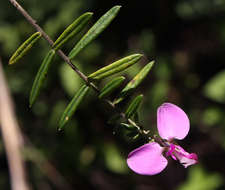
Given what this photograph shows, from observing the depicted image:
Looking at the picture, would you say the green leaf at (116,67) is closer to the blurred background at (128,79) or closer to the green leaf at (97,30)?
the green leaf at (97,30)

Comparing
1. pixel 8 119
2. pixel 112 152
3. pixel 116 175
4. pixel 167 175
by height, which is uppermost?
pixel 8 119

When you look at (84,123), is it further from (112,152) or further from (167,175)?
(167,175)

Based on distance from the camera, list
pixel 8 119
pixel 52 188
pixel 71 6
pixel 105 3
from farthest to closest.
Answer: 1. pixel 52 188
2. pixel 105 3
3. pixel 71 6
4. pixel 8 119

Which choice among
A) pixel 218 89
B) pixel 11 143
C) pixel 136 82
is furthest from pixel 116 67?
pixel 218 89

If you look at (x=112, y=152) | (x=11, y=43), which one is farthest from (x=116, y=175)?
(x=11, y=43)

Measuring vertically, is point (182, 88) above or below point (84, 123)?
below

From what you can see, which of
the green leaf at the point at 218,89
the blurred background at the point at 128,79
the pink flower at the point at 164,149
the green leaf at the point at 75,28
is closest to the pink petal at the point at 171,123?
the pink flower at the point at 164,149

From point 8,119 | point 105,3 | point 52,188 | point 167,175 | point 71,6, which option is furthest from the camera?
point 167,175

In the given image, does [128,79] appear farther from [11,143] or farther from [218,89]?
[11,143]
